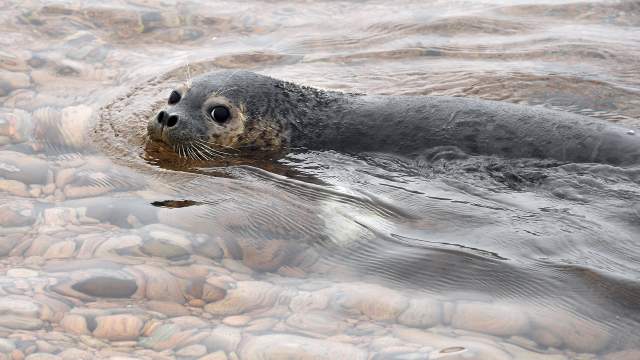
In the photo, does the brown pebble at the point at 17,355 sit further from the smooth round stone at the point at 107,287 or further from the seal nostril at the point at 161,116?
the seal nostril at the point at 161,116

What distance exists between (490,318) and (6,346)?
2039mm

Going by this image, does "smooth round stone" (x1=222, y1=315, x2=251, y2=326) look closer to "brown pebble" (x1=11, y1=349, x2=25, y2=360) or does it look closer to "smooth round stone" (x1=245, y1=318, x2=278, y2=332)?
"smooth round stone" (x1=245, y1=318, x2=278, y2=332)

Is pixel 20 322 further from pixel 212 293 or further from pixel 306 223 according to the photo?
pixel 306 223

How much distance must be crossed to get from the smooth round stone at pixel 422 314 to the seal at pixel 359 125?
1.95 m

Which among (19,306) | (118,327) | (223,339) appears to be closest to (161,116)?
(19,306)

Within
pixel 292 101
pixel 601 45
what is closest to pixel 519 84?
pixel 601 45

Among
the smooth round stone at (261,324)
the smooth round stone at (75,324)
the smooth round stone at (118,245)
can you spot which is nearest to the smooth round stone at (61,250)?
the smooth round stone at (118,245)

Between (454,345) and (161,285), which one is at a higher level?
(161,285)

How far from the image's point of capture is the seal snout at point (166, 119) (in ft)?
21.4

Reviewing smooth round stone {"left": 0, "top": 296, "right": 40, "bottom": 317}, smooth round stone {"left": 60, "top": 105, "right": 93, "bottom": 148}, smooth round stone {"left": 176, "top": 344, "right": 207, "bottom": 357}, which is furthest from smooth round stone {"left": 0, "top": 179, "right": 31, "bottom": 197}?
smooth round stone {"left": 176, "top": 344, "right": 207, "bottom": 357}

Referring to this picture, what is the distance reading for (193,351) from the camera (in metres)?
3.82

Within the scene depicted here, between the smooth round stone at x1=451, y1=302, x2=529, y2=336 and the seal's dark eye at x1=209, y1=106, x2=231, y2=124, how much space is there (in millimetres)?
3030

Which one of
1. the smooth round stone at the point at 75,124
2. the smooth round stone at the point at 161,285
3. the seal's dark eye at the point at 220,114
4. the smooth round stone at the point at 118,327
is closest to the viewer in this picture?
the smooth round stone at the point at 118,327

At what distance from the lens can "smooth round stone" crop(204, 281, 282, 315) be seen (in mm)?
4156
